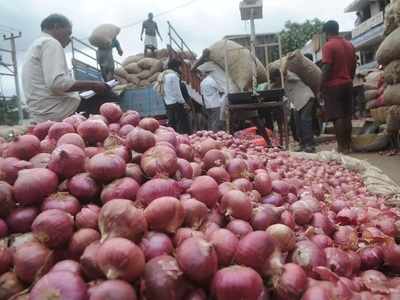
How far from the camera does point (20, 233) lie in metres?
1.19

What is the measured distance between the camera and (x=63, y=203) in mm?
1218

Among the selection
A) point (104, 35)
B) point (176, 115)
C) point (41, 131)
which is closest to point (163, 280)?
point (41, 131)

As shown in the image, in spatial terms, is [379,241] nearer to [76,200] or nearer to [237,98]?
[76,200]

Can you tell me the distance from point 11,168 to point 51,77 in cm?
226

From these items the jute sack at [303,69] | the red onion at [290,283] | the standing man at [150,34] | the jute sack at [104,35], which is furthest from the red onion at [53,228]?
the standing man at [150,34]

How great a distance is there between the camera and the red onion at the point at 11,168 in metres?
1.34

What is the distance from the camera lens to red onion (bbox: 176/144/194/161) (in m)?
1.71

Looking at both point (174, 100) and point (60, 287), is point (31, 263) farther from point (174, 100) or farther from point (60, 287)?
point (174, 100)

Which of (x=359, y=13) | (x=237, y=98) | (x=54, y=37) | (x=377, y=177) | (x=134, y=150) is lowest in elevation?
(x=377, y=177)

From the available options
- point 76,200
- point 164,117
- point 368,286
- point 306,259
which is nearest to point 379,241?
point 368,286

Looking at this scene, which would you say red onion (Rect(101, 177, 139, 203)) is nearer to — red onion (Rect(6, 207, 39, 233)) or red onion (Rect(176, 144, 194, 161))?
red onion (Rect(6, 207, 39, 233))

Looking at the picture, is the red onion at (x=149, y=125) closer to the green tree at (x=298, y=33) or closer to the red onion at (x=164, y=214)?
the red onion at (x=164, y=214)

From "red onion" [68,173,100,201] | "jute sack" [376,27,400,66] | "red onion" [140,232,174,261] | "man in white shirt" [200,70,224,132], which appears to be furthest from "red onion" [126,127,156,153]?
"man in white shirt" [200,70,224,132]

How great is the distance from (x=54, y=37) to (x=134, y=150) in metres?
2.52
